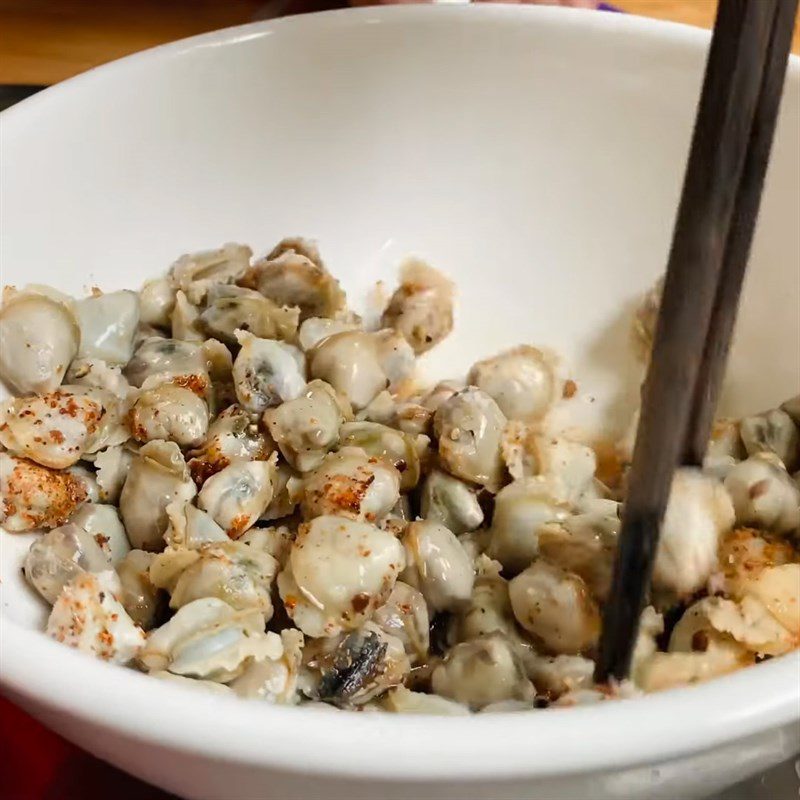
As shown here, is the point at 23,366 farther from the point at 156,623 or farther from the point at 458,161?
the point at 458,161

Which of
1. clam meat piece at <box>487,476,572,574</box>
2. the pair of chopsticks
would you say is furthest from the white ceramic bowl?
the pair of chopsticks

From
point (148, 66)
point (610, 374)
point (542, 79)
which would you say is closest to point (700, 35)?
point (542, 79)

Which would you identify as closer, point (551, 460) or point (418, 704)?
point (418, 704)

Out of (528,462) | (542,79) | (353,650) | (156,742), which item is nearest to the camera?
(156,742)

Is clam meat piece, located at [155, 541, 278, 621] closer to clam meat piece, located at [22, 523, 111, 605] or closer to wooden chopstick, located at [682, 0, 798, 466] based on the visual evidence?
clam meat piece, located at [22, 523, 111, 605]

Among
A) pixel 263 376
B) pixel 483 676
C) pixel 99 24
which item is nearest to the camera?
pixel 483 676

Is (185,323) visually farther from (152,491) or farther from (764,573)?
(764,573)

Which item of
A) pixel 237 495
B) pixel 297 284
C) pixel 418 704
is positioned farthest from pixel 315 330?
pixel 418 704
